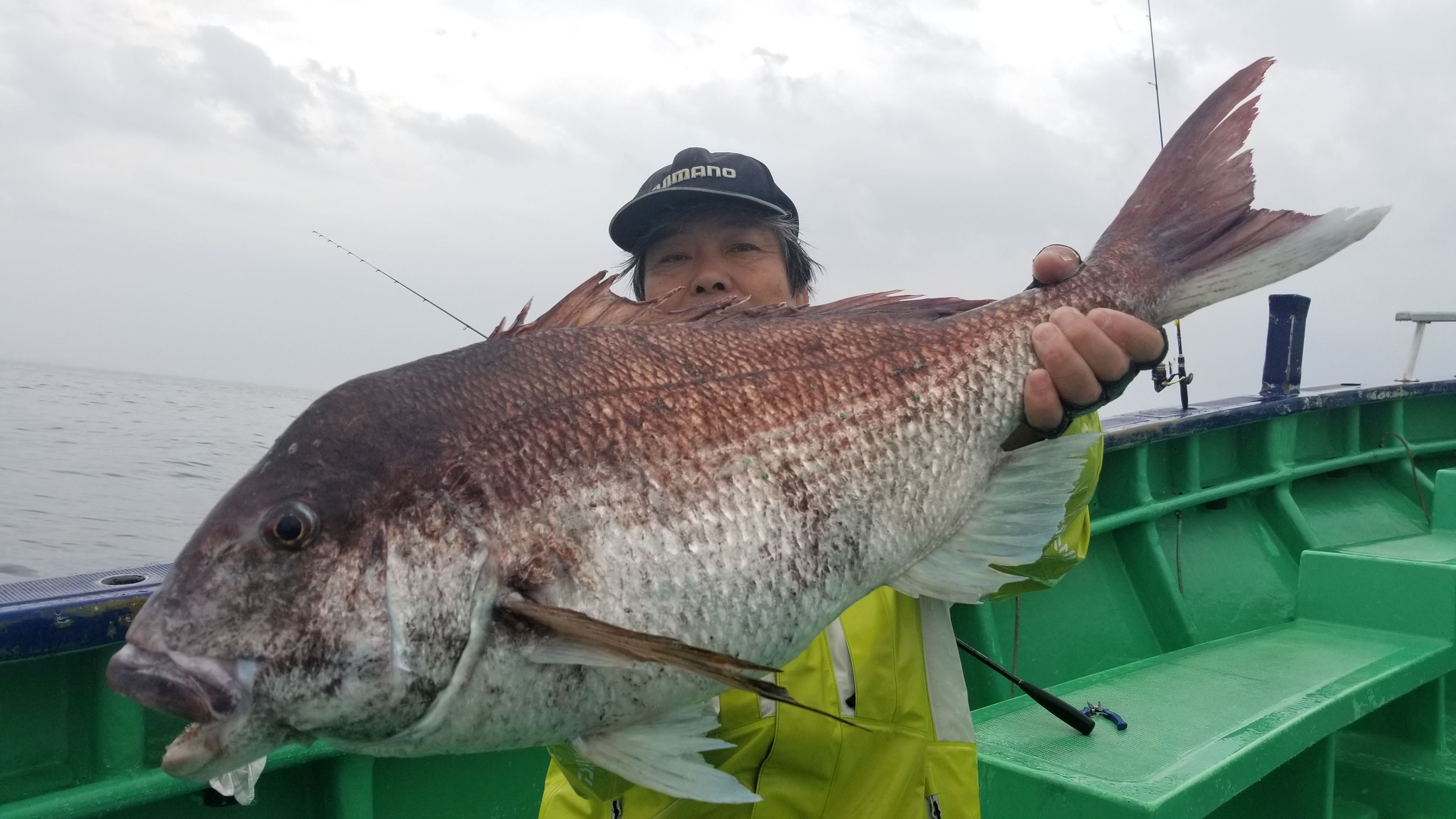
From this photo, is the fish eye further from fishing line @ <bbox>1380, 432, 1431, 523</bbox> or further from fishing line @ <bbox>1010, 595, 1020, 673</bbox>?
fishing line @ <bbox>1380, 432, 1431, 523</bbox>

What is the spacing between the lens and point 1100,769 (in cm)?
220

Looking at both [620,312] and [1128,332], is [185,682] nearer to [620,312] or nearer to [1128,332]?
[620,312]

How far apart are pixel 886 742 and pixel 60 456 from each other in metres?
12.3

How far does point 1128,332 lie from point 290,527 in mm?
1477

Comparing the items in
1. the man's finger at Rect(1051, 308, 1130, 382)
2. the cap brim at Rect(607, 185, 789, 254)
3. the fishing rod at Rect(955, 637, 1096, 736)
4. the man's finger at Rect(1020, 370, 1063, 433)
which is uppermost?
the cap brim at Rect(607, 185, 789, 254)

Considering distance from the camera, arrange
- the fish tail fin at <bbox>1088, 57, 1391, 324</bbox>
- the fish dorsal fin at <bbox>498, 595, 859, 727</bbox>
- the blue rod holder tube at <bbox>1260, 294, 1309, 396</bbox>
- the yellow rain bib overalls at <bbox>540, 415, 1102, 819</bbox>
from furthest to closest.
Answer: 1. the blue rod holder tube at <bbox>1260, 294, 1309, 396</bbox>
2. the yellow rain bib overalls at <bbox>540, 415, 1102, 819</bbox>
3. the fish tail fin at <bbox>1088, 57, 1391, 324</bbox>
4. the fish dorsal fin at <bbox>498, 595, 859, 727</bbox>

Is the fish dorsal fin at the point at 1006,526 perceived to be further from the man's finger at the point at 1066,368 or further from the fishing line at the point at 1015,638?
the fishing line at the point at 1015,638

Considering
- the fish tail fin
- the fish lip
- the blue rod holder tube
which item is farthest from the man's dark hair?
the blue rod holder tube

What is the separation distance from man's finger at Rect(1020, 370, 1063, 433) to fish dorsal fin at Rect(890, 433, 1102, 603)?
7 centimetres

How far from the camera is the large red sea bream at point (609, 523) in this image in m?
1.19

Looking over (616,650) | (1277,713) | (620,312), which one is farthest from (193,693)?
(1277,713)

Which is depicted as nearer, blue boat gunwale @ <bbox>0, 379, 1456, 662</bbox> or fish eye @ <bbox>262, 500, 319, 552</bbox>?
fish eye @ <bbox>262, 500, 319, 552</bbox>

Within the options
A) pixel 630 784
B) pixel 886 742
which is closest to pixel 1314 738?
pixel 886 742

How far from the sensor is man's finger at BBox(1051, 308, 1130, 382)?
5.66 feet
